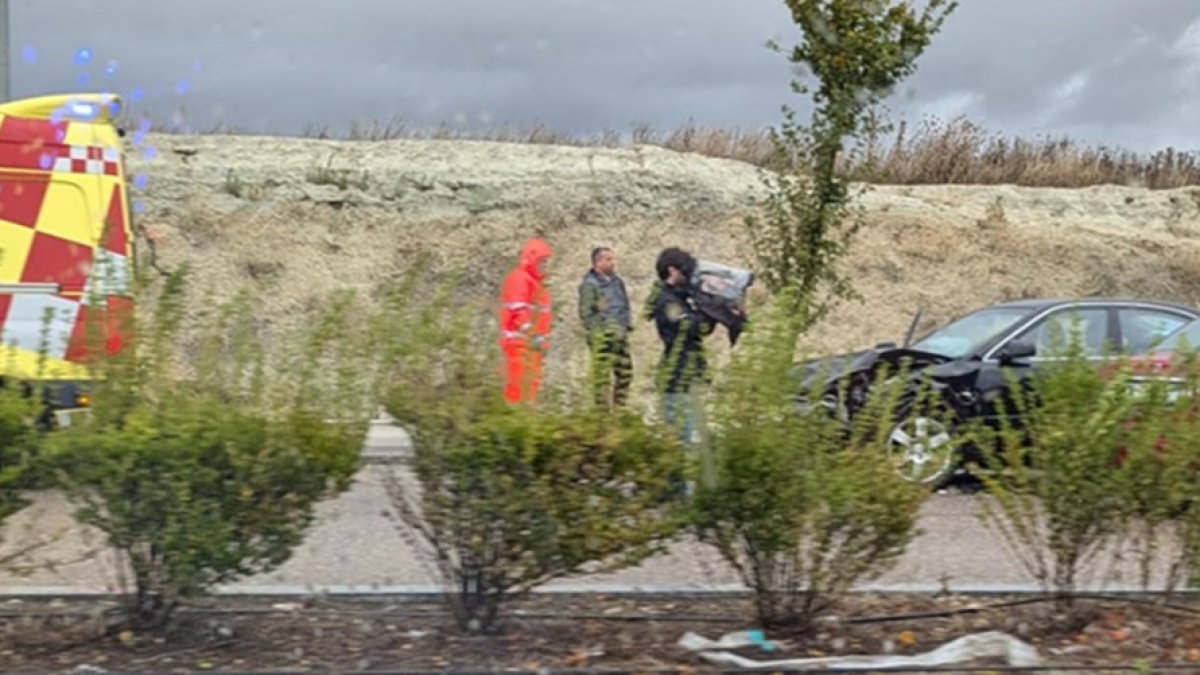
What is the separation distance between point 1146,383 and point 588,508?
2.48 meters

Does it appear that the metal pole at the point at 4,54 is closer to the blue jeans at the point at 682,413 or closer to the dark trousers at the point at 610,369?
the dark trousers at the point at 610,369

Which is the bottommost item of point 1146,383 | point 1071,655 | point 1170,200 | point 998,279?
point 1071,655

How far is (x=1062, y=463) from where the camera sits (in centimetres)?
693

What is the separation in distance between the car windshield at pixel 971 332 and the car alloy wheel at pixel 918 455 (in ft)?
21.1

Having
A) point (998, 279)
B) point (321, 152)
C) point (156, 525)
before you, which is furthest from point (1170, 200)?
point (156, 525)

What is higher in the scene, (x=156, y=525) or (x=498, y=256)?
(x=498, y=256)

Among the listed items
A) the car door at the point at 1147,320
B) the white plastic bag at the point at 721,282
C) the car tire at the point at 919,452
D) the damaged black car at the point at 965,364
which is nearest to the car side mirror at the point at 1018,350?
the damaged black car at the point at 965,364

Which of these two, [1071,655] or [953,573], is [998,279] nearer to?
[953,573]

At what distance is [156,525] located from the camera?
6438 mm

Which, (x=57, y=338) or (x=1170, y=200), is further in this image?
(x=1170, y=200)

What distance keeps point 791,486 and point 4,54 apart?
12317mm

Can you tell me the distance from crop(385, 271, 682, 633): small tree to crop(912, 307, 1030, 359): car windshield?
24.5 feet

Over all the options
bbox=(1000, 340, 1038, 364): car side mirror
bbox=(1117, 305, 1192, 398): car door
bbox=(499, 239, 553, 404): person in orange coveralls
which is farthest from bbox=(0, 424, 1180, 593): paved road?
bbox=(1117, 305, 1192, 398): car door

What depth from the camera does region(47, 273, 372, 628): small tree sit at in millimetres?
6363
